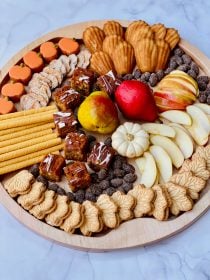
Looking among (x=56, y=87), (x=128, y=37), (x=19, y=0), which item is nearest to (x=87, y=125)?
(x=56, y=87)

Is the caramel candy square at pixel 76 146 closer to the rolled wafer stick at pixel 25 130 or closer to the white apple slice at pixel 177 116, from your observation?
the rolled wafer stick at pixel 25 130

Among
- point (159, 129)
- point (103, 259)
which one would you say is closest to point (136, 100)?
point (159, 129)

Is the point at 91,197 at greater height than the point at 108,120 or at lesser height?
lesser

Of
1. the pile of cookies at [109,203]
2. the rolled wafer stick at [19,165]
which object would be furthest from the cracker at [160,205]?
the rolled wafer stick at [19,165]

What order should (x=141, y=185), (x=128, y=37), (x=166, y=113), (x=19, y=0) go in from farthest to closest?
(x=19, y=0) < (x=128, y=37) < (x=166, y=113) < (x=141, y=185)

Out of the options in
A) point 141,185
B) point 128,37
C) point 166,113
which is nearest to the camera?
point 141,185

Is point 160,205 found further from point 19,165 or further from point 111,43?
point 111,43

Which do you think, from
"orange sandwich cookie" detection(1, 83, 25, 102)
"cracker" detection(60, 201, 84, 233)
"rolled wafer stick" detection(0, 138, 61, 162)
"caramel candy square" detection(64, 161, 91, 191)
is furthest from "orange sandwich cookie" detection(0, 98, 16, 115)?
"cracker" detection(60, 201, 84, 233)

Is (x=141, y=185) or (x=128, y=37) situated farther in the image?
(x=128, y=37)

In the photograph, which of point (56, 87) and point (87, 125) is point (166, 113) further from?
point (56, 87)
